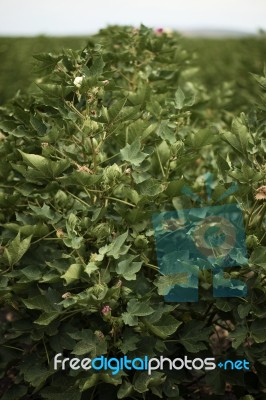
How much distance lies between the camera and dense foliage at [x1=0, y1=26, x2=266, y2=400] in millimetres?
1772

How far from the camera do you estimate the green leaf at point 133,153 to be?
1807 mm

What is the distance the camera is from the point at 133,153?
182 cm

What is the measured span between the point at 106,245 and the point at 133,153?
0.30 m

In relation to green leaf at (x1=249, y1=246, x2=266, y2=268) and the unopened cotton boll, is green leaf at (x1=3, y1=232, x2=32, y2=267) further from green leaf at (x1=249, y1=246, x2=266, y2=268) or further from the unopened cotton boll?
green leaf at (x1=249, y1=246, x2=266, y2=268)

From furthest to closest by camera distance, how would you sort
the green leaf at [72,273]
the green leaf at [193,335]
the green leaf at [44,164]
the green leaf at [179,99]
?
the green leaf at [179,99] < the green leaf at [193,335] < the green leaf at [44,164] < the green leaf at [72,273]

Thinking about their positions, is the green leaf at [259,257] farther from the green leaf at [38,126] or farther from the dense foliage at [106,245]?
the green leaf at [38,126]

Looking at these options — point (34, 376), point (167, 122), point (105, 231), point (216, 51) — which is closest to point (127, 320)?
point (105, 231)

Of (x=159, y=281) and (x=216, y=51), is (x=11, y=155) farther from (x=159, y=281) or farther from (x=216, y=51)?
(x=216, y=51)

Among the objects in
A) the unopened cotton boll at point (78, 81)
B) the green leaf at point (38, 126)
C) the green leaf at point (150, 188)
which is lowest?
the green leaf at point (150, 188)

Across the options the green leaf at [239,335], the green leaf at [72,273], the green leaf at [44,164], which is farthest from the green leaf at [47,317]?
the green leaf at [239,335]

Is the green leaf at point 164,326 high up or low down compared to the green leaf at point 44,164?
down

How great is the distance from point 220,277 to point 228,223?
0.20 metres

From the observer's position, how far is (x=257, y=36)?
8.65 meters

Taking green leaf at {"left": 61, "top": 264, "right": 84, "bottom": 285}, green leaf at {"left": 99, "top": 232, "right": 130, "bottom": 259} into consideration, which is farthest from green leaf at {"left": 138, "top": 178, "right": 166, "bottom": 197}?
green leaf at {"left": 61, "top": 264, "right": 84, "bottom": 285}
